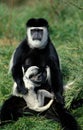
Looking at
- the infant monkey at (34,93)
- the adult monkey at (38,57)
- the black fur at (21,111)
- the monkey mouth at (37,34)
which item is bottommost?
the black fur at (21,111)

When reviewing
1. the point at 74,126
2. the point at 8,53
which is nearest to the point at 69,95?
the point at 74,126

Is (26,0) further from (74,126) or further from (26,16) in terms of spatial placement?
(74,126)

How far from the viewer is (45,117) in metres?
5.82

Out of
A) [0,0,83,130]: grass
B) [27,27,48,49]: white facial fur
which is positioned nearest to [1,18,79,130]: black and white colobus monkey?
[27,27,48,49]: white facial fur

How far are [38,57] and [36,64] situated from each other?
0.07 meters

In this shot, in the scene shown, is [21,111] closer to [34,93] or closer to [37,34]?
[34,93]

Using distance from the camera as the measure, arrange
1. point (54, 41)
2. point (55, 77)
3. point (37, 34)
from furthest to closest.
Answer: point (54, 41) < point (37, 34) < point (55, 77)

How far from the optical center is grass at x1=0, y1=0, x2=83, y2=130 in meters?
5.80

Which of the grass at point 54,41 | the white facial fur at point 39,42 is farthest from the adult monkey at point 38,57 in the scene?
the grass at point 54,41

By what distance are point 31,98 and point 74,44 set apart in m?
1.44

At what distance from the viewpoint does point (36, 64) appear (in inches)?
230

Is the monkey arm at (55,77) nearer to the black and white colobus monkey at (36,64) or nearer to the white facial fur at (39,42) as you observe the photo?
the black and white colobus monkey at (36,64)

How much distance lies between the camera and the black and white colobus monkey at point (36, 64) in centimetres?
577

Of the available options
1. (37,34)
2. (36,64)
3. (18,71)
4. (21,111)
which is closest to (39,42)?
(37,34)
